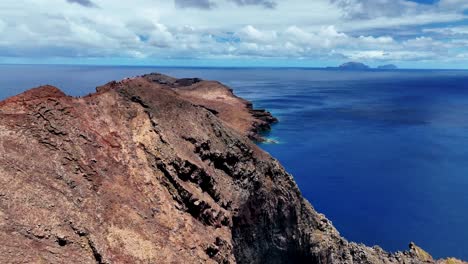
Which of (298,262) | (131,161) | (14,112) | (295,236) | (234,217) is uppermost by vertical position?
(14,112)

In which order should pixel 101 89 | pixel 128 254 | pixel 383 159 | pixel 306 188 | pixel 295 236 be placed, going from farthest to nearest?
pixel 383 159 → pixel 306 188 → pixel 295 236 → pixel 101 89 → pixel 128 254

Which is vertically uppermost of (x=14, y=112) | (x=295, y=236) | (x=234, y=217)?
(x=14, y=112)

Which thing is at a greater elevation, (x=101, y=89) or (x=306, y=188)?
(x=101, y=89)

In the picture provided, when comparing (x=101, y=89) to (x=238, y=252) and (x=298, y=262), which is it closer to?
(x=238, y=252)

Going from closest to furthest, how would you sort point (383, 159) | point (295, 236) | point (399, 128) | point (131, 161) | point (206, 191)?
point (131, 161) < point (206, 191) < point (295, 236) < point (383, 159) < point (399, 128)

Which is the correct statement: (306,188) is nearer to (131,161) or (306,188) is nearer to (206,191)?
(206,191)

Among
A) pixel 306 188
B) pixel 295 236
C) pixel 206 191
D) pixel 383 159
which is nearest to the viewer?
pixel 206 191

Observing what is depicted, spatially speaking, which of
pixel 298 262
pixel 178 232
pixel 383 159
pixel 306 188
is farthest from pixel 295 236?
pixel 383 159

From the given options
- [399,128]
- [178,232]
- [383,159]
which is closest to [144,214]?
[178,232]

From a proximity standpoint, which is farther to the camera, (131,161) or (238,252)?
(238,252)
